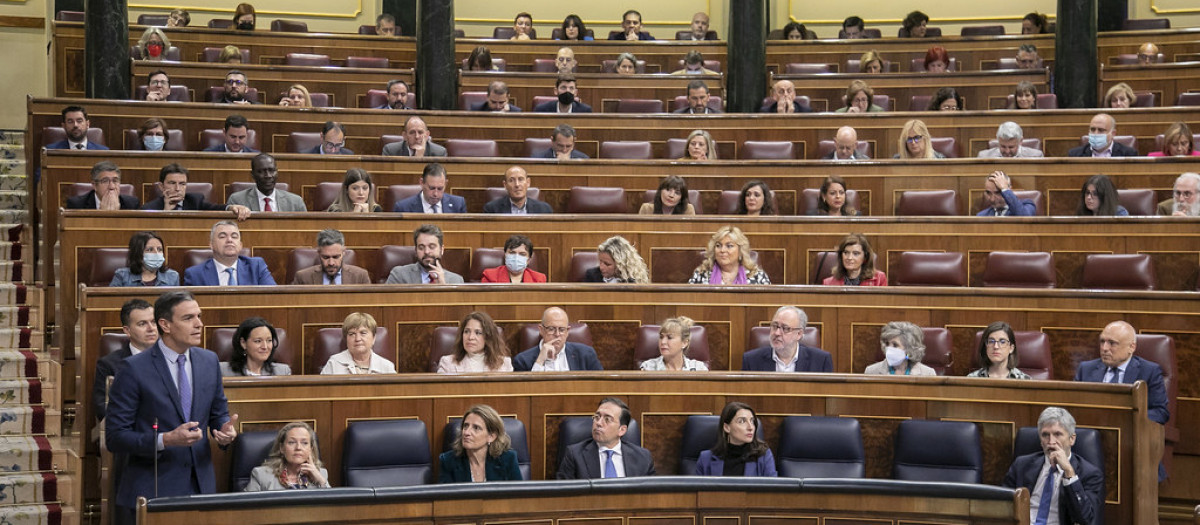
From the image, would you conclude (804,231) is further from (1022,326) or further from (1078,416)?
(1078,416)

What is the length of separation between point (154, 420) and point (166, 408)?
5 cm

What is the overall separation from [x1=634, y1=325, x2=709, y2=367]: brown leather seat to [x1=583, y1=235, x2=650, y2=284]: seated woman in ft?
0.88

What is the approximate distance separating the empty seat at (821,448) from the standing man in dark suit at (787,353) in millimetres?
451

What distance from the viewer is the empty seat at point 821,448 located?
418 cm

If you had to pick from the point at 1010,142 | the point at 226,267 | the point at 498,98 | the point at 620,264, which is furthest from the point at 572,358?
the point at 498,98

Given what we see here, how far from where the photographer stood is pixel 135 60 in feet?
25.6

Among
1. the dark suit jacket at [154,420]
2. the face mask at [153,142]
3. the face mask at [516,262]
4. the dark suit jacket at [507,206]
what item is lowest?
the dark suit jacket at [154,420]

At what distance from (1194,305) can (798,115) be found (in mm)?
2877

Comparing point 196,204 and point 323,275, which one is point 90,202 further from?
point 323,275

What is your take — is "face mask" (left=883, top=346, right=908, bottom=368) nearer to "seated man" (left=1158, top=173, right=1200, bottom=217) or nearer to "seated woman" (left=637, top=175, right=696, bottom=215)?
"seated woman" (left=637, top=175, right=696, bottom=215)

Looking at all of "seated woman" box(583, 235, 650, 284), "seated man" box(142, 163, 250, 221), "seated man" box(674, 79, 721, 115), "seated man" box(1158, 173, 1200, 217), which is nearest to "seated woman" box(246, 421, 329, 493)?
"seated woman" box(583, 235, 650, 284)

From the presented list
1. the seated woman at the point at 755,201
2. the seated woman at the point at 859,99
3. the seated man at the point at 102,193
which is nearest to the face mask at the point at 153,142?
the seated man at the point at 102,193

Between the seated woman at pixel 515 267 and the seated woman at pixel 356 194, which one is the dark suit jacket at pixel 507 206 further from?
the seated woman at pixel 515 267

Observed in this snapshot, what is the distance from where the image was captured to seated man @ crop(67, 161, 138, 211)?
219 inches
